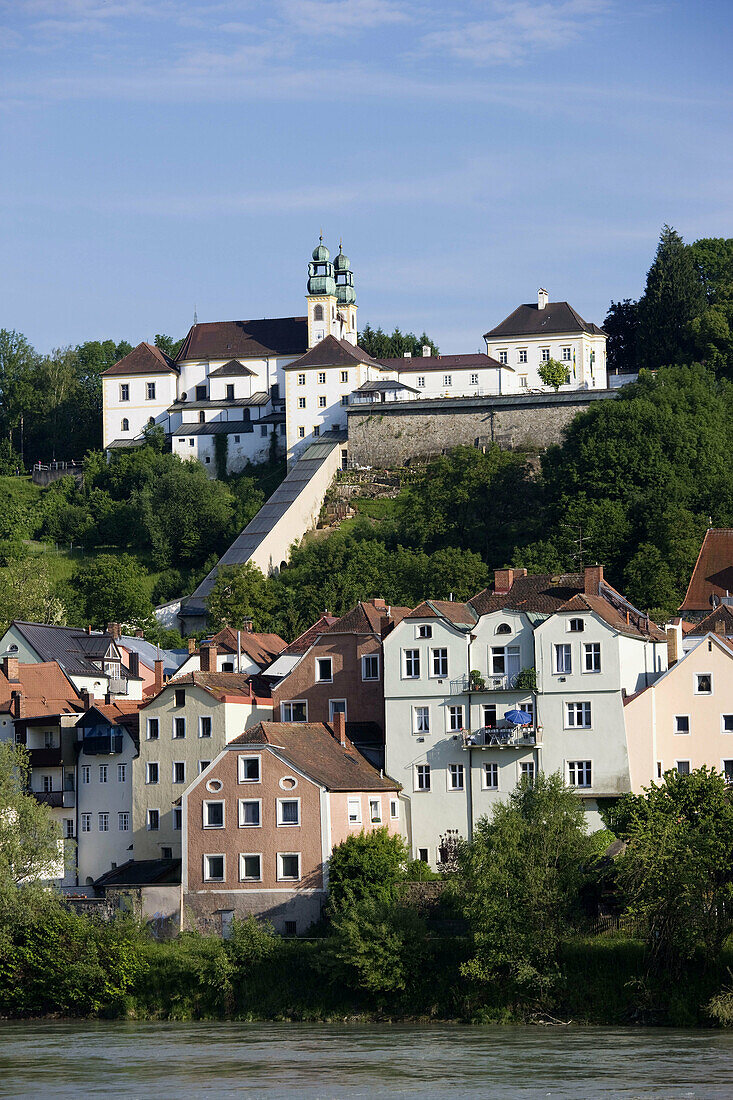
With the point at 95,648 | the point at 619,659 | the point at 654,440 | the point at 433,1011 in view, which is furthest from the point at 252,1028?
the point at 654,440

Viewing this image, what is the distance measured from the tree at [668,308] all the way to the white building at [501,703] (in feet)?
232

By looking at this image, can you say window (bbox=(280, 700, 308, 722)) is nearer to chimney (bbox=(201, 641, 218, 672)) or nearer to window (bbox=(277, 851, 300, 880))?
chimney (bbox=(201, 641, 218, 672))

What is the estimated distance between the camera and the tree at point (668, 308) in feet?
423

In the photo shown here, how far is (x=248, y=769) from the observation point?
55281 millimetres

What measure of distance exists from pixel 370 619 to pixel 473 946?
17.1 metres

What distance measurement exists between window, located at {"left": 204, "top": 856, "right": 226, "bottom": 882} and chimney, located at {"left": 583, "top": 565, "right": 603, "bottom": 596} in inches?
610

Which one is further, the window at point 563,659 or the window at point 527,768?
the window at point 563,659

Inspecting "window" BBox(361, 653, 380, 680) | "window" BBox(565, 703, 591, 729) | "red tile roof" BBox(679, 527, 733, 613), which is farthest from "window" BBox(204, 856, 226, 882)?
"red tile roof" BBox(679, 527, 733, 613)

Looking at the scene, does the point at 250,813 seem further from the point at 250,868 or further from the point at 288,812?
the point at 250,868

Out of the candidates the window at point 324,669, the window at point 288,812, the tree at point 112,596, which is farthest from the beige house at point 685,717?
the tree at point 112,596

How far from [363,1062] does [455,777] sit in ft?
53.5

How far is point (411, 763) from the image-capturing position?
59.4m

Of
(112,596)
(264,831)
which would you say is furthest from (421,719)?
(112,596)

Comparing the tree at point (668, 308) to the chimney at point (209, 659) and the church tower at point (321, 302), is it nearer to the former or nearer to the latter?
the church tower at point (321, 302)
